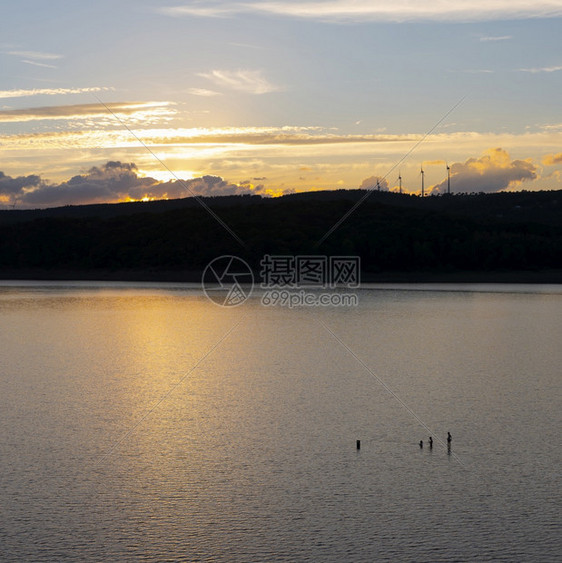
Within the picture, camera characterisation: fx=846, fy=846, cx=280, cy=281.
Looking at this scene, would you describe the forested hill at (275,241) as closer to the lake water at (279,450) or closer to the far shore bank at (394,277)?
the far shore bank at (394,277)

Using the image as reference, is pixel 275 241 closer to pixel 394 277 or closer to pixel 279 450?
pixel 394 277

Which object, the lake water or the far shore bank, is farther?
the far shore bank

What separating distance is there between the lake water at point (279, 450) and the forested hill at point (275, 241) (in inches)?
2541

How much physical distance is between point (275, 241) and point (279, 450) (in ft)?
303

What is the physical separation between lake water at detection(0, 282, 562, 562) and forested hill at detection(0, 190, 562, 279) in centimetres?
6455

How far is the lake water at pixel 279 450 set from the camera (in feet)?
38.7

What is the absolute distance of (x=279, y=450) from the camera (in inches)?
650

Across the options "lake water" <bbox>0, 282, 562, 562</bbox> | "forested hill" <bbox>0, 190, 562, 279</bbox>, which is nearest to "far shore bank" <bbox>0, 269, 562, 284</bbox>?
"forested hill" <bbox>0, 190, 562, 279</bbox>

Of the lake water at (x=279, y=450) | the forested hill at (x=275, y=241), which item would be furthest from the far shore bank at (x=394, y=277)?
the lake water at (x=279, y=450)

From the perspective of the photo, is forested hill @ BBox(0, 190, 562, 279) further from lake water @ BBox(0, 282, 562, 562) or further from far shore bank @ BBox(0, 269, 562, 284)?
lake water @ BBox(0, 282, 562, 562)

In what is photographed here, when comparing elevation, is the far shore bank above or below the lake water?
above

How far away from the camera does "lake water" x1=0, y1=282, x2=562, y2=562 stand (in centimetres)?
1178

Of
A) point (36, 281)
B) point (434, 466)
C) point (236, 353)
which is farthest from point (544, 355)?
point (36, 281)

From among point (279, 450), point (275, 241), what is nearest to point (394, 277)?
point (275, 241)
